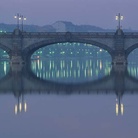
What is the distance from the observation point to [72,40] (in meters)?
90.8

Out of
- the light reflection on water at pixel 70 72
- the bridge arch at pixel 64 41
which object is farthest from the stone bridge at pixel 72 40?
the light reflection on water at pixel 70 72

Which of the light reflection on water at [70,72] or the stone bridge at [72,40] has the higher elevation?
the stone bridge at [72,40]

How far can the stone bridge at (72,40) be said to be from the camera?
89.5 meters

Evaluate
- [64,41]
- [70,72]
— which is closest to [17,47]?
[64,41]

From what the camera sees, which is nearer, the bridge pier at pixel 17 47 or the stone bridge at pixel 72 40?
the stone bridge at pixel 72 40

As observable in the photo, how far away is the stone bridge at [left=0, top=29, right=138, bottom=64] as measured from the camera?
8950 cm

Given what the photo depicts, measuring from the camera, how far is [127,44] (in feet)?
294
